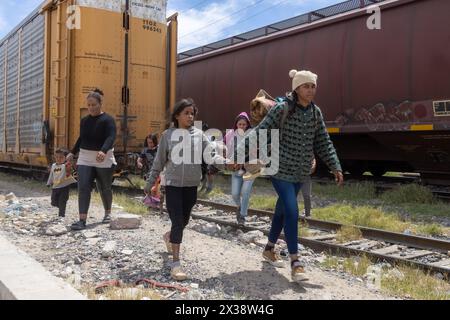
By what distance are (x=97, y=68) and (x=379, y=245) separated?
6229 millimetres

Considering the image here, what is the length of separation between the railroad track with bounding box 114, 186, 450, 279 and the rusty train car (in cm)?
320

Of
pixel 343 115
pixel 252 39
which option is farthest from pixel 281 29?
pixel 343 115

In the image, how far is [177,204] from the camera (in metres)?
4.17

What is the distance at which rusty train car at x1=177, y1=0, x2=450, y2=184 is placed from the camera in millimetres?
8648

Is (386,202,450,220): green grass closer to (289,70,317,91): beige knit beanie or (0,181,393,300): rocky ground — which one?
(0,181,393,300): rocky ground

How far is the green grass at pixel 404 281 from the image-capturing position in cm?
395

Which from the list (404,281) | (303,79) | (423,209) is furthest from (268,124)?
(423,209)

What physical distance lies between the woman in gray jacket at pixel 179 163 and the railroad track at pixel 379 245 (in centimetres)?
209

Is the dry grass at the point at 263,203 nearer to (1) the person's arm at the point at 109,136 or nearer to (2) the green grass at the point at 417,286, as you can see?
(1) the person's arm at the point at 109,136

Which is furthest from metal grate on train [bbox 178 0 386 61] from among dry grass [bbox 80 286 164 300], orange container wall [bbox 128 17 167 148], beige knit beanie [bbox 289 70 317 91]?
dry grass [bbox 80 286 164 300]

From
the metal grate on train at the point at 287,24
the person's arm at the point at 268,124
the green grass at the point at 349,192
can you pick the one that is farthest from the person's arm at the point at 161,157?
the metal grate on train at the point at 287,24

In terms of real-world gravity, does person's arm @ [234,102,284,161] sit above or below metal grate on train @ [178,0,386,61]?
below

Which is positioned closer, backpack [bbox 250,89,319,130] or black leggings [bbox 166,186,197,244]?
backpack [bbox 250,89,319,130]
